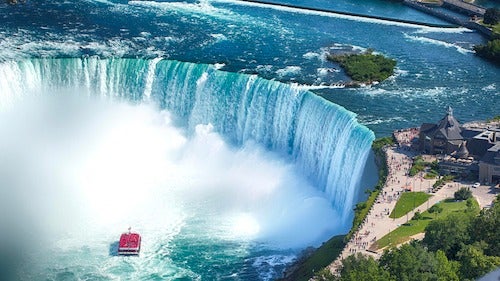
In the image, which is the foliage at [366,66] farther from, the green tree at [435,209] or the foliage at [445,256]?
the foliage at [445,256]

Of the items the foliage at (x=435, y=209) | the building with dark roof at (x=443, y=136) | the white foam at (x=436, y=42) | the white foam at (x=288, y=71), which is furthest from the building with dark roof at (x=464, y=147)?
the white foam at (x=436, y=42)

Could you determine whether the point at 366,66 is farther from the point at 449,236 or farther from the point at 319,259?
the point at 449,236

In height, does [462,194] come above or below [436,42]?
below

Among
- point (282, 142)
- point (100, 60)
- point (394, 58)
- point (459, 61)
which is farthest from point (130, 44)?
point (459, 61)

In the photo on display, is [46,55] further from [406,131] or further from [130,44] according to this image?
[406,131]

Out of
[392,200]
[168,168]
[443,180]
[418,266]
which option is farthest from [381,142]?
[418,266]
